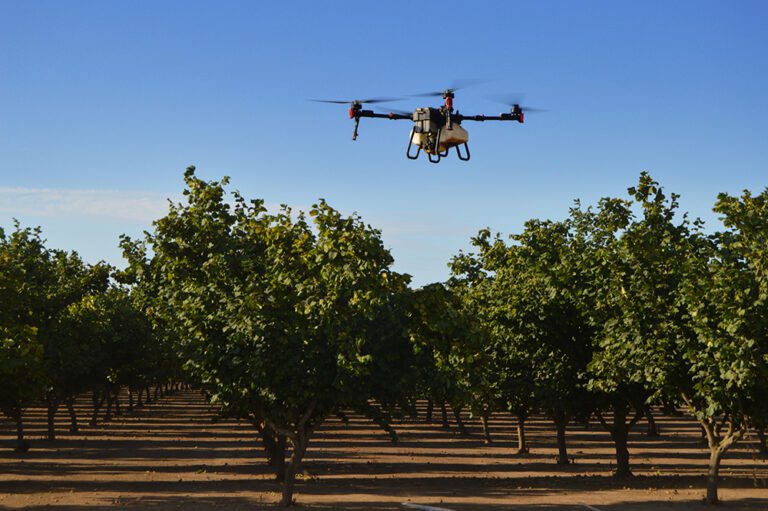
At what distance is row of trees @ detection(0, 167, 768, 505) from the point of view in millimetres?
22234

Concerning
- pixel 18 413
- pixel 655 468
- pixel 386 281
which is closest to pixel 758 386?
pixel 386 281

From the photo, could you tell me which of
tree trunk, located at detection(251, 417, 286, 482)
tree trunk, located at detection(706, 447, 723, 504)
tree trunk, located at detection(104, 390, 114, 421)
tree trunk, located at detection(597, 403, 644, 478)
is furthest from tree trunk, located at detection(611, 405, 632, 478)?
tree trunk, located at detection(104, 390, 114, 421)

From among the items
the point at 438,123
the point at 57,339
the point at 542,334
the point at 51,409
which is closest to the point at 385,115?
the point at 438,123

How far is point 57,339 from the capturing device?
132 feet

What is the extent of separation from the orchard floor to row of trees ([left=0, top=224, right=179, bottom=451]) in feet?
10.6

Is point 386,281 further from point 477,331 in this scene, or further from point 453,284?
point 453,284

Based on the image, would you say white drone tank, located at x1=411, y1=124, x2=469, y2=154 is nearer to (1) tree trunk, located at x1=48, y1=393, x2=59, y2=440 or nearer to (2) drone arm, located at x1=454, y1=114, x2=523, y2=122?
(2) drone arm, located at x1=454, y1=114, x2=523, y2=122

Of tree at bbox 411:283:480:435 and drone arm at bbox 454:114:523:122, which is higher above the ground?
drone arm at bbox 454:114:523:122

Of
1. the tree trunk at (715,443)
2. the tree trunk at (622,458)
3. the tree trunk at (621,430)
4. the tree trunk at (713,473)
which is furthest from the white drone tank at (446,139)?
the tree trunk at (622,458)

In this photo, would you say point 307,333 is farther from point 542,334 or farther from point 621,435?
point 621,435

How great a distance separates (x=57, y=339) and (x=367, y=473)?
52.3ft

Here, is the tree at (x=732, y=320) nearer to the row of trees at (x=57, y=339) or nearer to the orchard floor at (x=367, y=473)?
the orchard floor at (x=367, y=473)

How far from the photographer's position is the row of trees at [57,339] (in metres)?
26.6

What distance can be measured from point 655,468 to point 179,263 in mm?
23302
